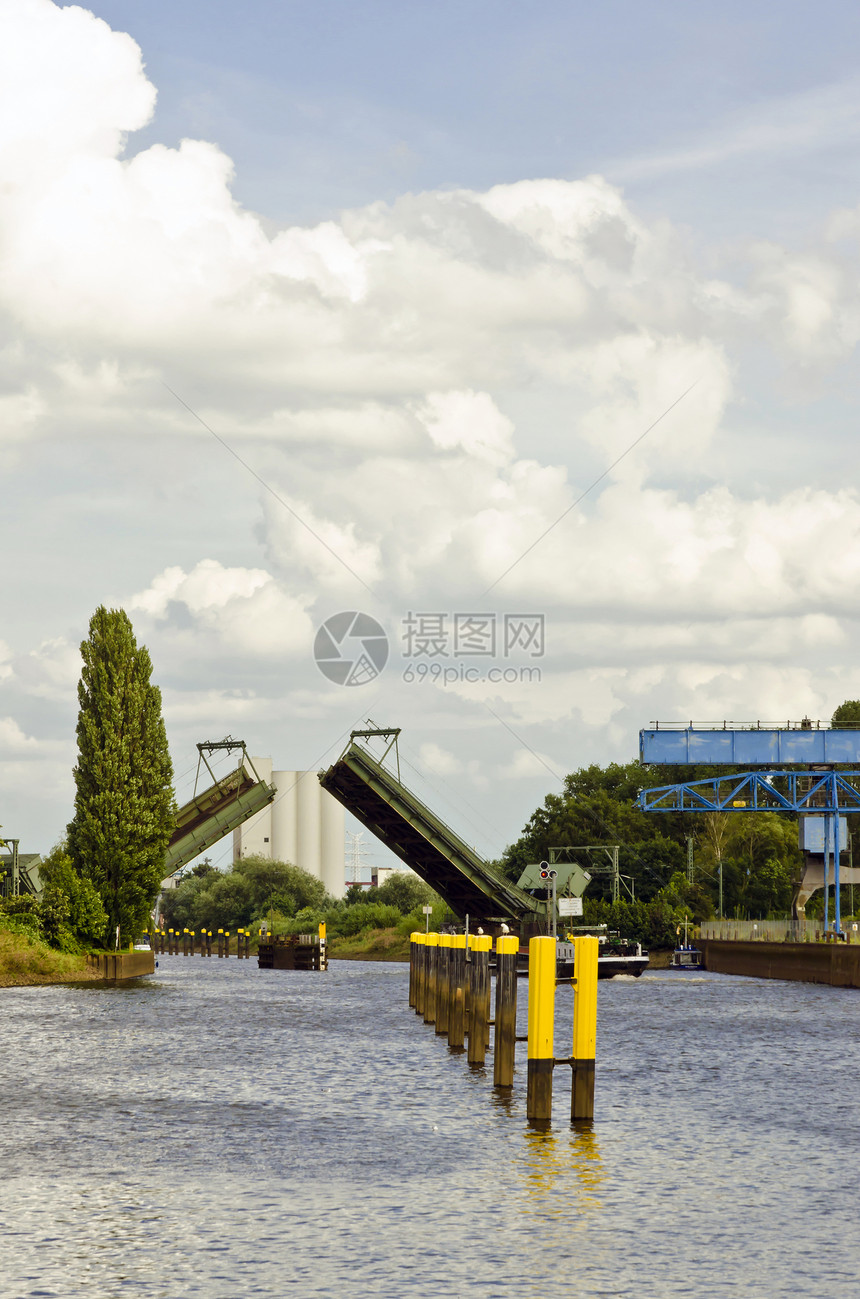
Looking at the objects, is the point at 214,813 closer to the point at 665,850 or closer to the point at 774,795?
the point at 774,795

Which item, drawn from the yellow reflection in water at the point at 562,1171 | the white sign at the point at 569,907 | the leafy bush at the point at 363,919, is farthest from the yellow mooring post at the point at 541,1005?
the leafy bush at the point at 363,919

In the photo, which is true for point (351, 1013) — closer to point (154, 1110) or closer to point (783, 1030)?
point (783, 1030)

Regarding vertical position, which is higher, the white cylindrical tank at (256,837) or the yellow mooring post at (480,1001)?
the white cylindrical tank at (256,837)

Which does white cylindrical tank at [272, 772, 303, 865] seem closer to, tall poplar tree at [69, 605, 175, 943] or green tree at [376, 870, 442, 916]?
green tree at [376, 870, 442, 916]

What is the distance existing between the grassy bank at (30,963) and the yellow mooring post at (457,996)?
1956cm

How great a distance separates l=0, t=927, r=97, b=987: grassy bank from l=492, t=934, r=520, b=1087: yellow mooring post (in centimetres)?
2598

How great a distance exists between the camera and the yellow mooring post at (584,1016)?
14328 mm

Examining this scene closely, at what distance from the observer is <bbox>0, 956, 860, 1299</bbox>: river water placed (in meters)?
9.53

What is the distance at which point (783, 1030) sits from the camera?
102 ft

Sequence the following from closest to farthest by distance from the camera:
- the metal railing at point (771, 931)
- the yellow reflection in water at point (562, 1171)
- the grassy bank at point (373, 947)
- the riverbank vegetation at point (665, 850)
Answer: the yellow reflection in water at point (562, 1171) → the metal railing at point (771, 931) → the riverbank vegetation at point (665, 850) → the grassy bank at point (373, 947)

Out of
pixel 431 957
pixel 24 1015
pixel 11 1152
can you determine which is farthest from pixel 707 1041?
pixel 11 1152

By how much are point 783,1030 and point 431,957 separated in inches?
287

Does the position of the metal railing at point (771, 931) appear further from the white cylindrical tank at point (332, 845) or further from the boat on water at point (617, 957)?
the white cylindrical tank at point (332, 845)

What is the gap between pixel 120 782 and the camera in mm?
44062
